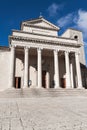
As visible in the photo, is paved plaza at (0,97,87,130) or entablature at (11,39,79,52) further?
entablature at (11,39,79,52)

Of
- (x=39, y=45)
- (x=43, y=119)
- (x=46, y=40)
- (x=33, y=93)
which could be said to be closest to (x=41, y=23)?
(x=46, y=40)

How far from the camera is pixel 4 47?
23.0 metres

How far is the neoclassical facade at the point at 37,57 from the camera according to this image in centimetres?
2075

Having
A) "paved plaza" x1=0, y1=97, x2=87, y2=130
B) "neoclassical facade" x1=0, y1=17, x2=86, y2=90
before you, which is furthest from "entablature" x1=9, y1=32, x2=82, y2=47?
"paved plaza" x1=0, y1=97, x2=87, y2=130

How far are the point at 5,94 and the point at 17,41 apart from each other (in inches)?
352

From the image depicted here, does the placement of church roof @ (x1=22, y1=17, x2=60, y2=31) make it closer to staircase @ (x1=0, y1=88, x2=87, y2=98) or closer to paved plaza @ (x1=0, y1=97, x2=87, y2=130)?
staircase @ (x1=0, y1=88, x2=87, y2=98)

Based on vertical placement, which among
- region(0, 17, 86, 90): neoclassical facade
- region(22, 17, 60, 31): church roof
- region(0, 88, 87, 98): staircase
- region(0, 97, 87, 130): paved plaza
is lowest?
region(0, 88, 87, 98): staircase

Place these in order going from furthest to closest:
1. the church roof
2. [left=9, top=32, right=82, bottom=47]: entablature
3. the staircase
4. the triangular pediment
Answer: the triangular pediment, the church roof, [left=9, top=32, right=82, bottom=47]: entablature, the staircase

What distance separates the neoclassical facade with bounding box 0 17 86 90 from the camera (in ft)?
68.1

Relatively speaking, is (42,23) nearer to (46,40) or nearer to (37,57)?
(46,40)

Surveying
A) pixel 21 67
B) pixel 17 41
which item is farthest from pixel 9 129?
pixel 21 67

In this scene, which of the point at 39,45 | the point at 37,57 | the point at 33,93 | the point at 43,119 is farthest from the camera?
the point at 37,57

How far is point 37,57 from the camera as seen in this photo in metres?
23.9

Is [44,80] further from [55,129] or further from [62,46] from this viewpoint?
[55,129]
